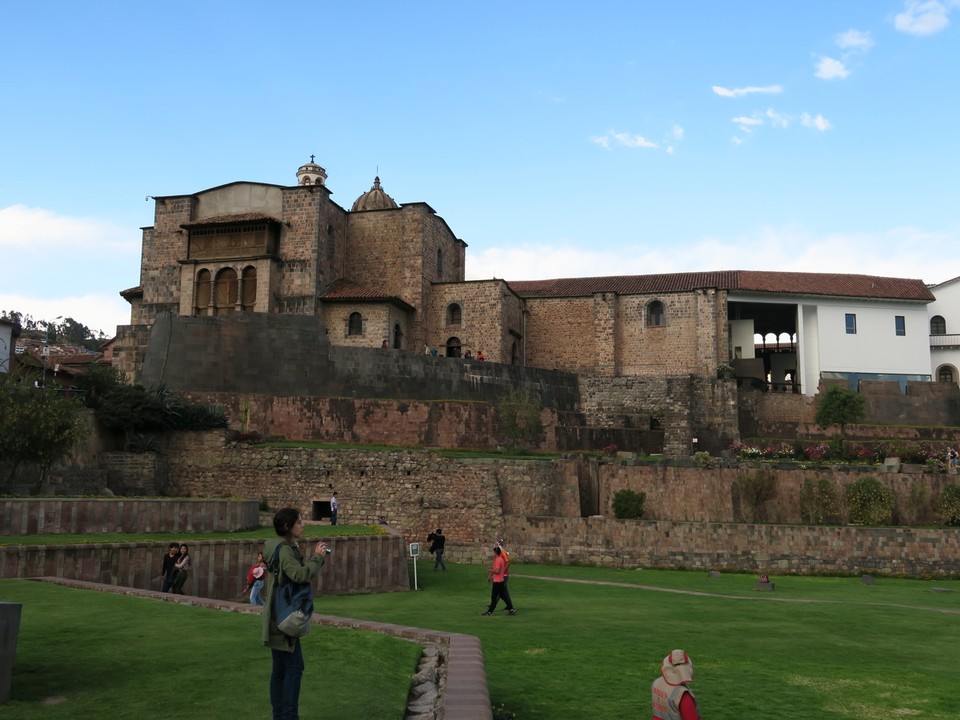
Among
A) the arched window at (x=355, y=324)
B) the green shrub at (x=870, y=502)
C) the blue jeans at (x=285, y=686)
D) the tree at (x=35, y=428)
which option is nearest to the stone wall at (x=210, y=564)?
the tree at (x=35, y=428)

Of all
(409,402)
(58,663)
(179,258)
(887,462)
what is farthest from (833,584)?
(179,258)

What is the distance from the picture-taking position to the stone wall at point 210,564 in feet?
44.1

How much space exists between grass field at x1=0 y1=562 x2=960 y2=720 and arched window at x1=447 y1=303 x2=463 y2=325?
29.1 m

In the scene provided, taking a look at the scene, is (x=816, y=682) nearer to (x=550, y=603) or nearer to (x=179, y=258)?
(x=550, y=603)

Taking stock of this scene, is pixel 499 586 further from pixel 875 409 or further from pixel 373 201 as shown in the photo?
pixel 373 201

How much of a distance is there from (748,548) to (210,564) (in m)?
15.6

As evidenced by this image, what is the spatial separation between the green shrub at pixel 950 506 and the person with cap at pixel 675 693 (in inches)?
993

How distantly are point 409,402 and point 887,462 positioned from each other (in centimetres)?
1703

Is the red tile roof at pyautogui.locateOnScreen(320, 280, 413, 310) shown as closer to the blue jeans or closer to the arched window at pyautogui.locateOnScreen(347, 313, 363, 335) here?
the arched window at pyautogui.locateOnScreen(347, 313, 363, 335)

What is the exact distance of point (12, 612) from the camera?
6387mm

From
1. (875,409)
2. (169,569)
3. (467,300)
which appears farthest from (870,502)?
(467,300)

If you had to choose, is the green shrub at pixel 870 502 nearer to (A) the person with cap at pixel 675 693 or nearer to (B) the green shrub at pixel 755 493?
(B) the green shrub at pixel 755 493

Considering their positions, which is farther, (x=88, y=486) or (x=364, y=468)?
(x=364, y=468)

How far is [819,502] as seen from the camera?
27312 mm
